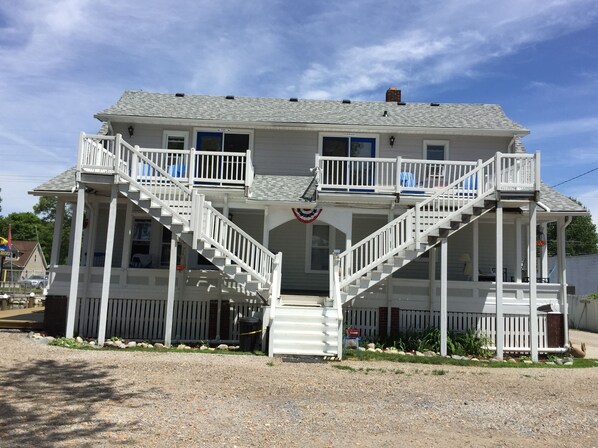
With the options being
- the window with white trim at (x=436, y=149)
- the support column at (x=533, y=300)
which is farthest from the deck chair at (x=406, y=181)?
the support column at (x=533, y=300)

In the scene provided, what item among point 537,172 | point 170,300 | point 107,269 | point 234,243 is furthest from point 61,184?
point 537,172

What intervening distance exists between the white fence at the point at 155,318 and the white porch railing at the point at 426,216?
329 cm

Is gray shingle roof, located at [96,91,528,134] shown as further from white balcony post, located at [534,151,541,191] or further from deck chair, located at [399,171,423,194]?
white balcony post, located at [534,151,541,191]

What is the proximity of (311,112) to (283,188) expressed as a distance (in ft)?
13.5

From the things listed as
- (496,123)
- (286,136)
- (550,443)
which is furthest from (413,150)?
(550,443)

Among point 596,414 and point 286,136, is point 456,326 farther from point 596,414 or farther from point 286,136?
point 286,136

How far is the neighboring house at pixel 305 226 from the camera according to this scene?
12898mm

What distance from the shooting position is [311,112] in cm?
1850

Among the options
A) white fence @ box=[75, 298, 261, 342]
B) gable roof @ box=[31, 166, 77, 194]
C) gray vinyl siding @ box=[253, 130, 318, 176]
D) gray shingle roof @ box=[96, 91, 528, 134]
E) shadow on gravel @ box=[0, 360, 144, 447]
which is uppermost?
gray shingle roof @ box=[96, 91, 528, 134]

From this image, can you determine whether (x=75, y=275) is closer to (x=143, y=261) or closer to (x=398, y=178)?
(x=143, y=261)

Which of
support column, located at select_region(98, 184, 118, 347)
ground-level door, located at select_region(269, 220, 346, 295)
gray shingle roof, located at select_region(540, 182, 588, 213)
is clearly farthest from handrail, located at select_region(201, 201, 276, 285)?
gray shingle roof, located at select_region(540, 182, 588, 213)

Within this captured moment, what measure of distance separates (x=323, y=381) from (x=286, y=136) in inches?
399

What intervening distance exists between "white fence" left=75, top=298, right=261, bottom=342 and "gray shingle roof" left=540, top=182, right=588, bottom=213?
9429 millimetres

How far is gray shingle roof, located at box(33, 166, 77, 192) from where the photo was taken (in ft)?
48.8
